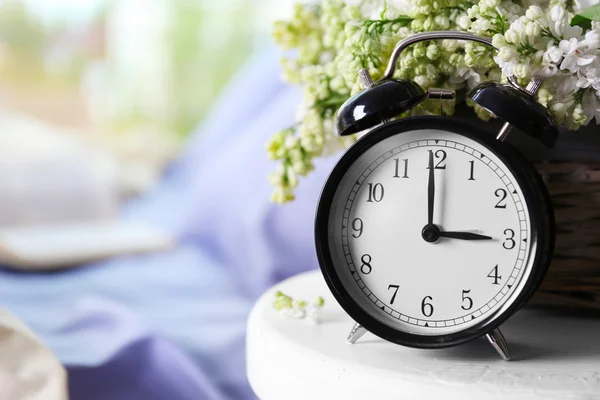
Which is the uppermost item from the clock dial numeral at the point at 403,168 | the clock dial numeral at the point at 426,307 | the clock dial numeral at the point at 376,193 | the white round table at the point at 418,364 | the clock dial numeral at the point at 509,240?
the clock dial numeral at the point at 403,168

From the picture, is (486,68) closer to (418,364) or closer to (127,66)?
(418,364)

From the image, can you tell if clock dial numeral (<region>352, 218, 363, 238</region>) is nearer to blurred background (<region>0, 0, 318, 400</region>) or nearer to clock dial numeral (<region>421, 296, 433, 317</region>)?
clock dial numeral (<region>421, 296, 433, 317</region>)

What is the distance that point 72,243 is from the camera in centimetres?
185

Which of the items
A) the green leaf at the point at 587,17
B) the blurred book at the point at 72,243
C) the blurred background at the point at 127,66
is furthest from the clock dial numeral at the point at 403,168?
the blurred background at the point at 127,66

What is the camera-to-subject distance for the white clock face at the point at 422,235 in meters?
0.73

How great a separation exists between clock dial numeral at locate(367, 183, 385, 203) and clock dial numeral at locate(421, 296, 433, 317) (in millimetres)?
120

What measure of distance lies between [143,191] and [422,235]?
210cm

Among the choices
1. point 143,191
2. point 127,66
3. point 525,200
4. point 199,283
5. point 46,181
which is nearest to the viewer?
point 525,200

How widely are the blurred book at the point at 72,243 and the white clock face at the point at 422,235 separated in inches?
46.6

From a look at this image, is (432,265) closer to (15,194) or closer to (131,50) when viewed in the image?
(15,194)

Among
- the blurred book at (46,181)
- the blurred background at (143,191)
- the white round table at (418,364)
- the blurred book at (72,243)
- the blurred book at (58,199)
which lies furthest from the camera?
the blurred book at (46,181)

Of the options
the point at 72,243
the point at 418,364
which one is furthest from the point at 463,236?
the point at 72,243

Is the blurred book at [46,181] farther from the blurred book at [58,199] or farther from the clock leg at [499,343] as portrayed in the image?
the clock leg at [499,343]

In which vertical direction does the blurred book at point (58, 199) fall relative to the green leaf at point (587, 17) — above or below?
below
